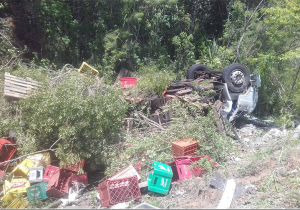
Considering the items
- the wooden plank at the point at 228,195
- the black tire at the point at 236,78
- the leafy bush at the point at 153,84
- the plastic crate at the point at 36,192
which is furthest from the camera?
the black tire at the point at 236,78

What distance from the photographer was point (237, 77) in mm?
8562

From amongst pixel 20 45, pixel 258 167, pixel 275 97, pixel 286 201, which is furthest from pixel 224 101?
pixel 20 45

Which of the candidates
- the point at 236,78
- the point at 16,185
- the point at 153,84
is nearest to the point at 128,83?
the point at 153,84

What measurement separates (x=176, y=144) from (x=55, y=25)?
22.8 ft

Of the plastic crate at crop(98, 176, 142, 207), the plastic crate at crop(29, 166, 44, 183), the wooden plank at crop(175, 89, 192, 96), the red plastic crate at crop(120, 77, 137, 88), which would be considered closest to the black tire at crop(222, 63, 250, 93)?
the wooden plank at crop(175, 89, 192, 96)

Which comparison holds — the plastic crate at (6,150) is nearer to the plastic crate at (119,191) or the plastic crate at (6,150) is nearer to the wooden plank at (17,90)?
the wooden plank at (17,90)

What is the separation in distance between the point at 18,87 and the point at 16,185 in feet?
7.23

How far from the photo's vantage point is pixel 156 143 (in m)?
6.56

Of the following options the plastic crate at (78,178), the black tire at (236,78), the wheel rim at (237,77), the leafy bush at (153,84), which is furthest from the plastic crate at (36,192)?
the wheel rim at (237,77)

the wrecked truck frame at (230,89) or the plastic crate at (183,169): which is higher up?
the wrecked truck frame at (230,89)

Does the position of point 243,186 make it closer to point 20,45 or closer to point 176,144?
point 176,144

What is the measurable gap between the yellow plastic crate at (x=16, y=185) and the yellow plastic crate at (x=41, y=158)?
403mm

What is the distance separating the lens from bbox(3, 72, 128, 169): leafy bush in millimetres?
5688

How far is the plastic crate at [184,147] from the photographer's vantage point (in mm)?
5961
